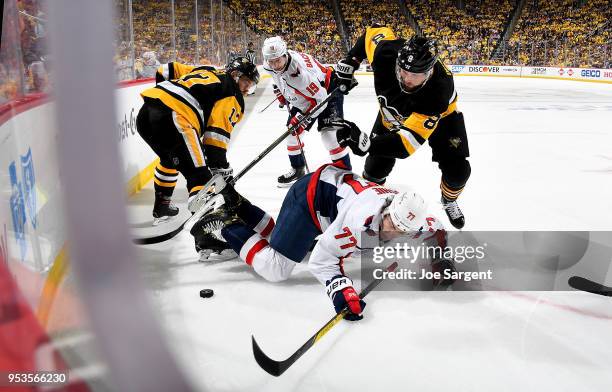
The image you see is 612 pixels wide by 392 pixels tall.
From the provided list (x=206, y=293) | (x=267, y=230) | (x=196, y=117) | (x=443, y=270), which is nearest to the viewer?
(x=206, y=293)

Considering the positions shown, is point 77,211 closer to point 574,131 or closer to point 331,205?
point 331,205

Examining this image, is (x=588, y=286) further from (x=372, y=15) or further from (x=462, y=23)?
(x=372, y=15)

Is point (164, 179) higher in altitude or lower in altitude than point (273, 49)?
lower

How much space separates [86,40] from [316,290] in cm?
200

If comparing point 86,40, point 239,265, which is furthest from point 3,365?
point 239,265

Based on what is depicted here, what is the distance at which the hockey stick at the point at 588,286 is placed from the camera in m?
2.15

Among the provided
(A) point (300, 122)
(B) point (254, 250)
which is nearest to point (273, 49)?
(A) point (300, 122)

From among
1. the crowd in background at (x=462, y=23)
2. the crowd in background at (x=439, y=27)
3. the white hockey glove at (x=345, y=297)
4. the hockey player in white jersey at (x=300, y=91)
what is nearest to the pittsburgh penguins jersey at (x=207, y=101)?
the hockey player in white jersey at (x=300, y=91)

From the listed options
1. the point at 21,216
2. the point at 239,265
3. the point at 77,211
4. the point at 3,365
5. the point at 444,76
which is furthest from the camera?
the point at 444,76

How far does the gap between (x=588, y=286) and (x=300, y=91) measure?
7.95 ft

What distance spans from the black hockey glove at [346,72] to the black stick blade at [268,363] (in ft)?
7.35

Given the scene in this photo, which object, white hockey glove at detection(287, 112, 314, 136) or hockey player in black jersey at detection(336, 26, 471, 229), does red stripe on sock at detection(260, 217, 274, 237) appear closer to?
hockey player in black jersey at detection(336, 26, 471, 229)

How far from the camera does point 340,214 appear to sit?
1.92 metres

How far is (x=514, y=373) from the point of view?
1583 mm
